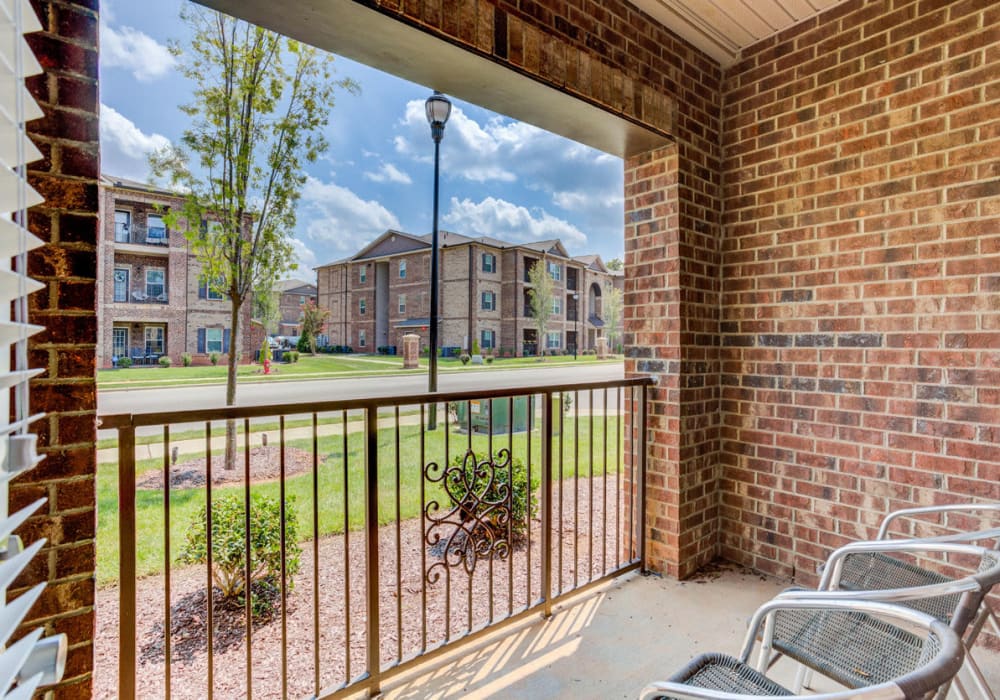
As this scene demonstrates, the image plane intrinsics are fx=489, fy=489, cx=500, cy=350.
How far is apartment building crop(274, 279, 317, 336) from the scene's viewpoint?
4.24 m

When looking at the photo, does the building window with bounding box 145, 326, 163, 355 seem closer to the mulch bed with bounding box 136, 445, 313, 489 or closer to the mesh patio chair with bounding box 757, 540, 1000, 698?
the mulch bed with bounding box 136, 445, 313, 489

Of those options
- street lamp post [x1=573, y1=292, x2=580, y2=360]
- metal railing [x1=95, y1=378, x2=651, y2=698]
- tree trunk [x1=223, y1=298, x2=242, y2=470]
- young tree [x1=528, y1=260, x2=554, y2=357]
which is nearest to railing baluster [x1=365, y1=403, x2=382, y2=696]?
metal railing [x1=95, y1=378, x2=651, y2=698]

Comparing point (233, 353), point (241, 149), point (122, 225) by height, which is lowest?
point (233, 353)

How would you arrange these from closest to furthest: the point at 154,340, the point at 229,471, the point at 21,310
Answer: the point at 21,310, the point at 154,340, the point at 229,471

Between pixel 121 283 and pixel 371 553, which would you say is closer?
pixel 371 553

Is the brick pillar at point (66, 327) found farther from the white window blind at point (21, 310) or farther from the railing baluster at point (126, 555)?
the white window blind at point (21, 310)

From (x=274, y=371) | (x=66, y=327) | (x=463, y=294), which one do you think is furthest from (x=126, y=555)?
(x=463, y=294)

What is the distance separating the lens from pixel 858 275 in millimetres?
2170

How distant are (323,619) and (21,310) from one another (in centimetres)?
224

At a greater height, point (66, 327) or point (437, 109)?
point (437, 109)

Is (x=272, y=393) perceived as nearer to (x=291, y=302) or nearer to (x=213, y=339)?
(x=291, y=302)

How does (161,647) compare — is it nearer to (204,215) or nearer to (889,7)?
(204,215)

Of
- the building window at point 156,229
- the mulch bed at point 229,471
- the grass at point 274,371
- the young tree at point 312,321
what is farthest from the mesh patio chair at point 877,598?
the young tree at point 312,321

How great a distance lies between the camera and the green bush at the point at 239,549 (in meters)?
2.32
